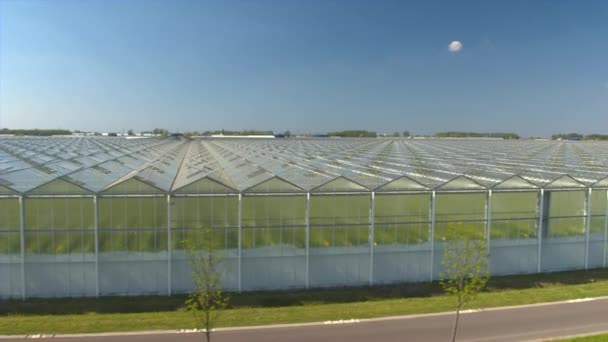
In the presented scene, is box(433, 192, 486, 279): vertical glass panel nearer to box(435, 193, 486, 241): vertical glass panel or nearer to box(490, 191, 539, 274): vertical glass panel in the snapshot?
box(435, 193, 486, 241): vertical glass panel

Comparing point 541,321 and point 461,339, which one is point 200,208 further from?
point 541,321

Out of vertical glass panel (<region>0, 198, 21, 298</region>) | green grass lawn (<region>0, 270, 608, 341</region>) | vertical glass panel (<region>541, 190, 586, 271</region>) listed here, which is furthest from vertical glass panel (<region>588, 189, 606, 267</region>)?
vertical glass panel (<region>0, 198, 21, 298</region>)

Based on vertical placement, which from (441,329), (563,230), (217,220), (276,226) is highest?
(217,220)

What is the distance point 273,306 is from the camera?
21.5 m

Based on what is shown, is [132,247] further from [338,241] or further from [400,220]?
[400,220]

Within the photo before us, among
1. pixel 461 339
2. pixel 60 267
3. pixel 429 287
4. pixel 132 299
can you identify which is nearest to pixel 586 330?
pixel 461 339

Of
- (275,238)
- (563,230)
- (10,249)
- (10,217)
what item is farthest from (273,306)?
(563,230)

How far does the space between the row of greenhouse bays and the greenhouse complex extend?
6cm

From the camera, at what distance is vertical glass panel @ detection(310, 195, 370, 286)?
952 inches

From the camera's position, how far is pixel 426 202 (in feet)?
84.4

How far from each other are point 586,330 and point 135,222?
21.3 m

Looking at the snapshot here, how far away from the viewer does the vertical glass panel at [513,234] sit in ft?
86.6

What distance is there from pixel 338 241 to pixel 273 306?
17.1 ft

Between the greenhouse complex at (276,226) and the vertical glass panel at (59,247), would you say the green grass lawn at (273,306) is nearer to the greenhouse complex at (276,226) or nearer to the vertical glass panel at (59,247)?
the vertical glass panel at (59,247)
